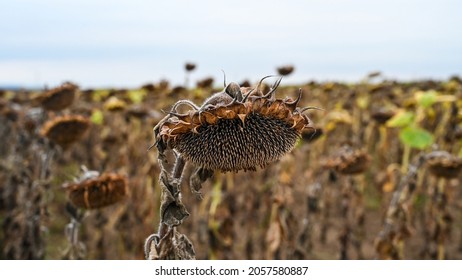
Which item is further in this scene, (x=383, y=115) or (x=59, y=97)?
(x=383, y=115)

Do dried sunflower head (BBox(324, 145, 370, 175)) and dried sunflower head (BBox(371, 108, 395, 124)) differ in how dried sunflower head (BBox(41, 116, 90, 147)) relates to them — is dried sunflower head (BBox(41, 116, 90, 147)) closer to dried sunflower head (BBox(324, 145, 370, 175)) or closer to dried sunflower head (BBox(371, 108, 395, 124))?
dried sunflower head (BBox(324, 145, 370, 175))

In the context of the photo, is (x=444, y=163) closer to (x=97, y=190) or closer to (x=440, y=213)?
(x=440, y=213)

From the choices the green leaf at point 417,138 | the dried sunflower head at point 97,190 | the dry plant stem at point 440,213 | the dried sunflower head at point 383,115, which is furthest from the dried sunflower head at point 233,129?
the dry plant stem at point 440,213

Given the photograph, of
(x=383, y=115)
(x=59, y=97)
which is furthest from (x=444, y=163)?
(x=59, y=97)

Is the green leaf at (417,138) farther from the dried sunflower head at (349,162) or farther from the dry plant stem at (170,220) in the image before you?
the dry plant stem at (170,220)

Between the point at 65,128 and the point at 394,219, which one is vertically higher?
the point at 65,128

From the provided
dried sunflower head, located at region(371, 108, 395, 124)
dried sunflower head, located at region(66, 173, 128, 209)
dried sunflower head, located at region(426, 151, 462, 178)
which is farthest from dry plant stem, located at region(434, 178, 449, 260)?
dried sunflower head, located at region(66, 173, 128, 209)
